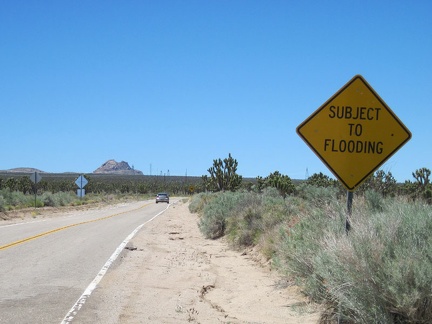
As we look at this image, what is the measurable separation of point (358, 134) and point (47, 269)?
828cm

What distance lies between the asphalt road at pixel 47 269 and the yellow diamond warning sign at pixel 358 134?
14.7 ft

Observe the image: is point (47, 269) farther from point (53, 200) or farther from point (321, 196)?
point (53, 200)

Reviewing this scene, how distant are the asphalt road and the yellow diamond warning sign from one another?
4482 mm

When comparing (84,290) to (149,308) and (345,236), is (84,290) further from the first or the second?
(345,236)

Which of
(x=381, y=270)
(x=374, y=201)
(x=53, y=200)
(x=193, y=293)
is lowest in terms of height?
(x=193, y=293)

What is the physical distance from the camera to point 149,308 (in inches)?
351

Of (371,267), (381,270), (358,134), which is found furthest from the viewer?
(358,134)

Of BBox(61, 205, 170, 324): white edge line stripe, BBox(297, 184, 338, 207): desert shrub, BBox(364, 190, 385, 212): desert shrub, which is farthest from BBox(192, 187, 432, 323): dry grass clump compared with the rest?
BBox(61, 205, 170, 324): white edge line stripe

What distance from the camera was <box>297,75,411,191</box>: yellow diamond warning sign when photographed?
7277 mm

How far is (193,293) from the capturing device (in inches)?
404

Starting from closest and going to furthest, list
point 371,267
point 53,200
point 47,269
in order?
point 371,267
point 47,269
point 53,200

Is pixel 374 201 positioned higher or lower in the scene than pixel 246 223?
higher

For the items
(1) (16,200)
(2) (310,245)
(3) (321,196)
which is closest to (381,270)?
(2) (310,245)

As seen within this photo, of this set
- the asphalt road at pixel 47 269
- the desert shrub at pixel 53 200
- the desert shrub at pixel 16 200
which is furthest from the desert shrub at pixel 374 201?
the desert shrub at pixel 53 200
